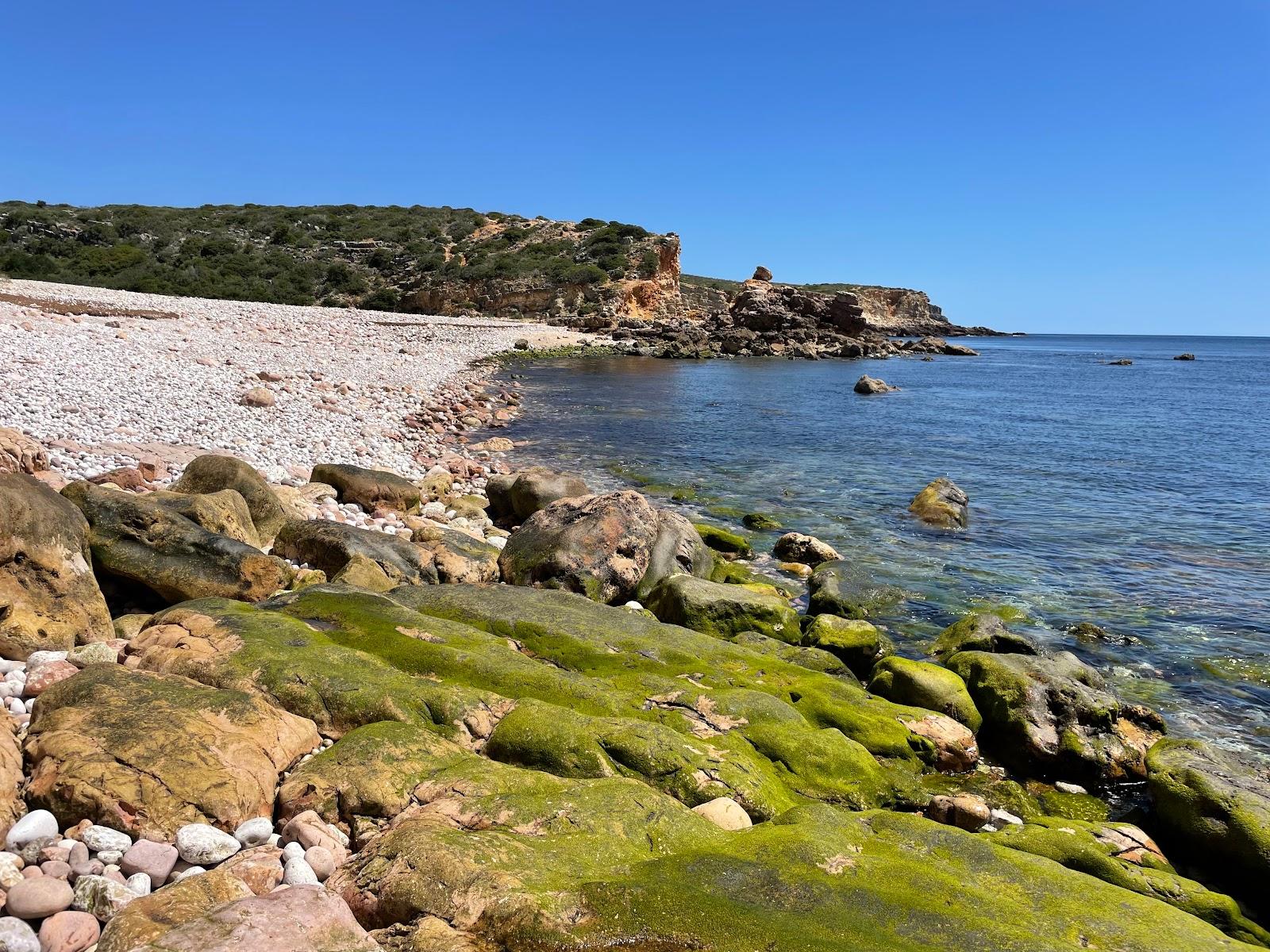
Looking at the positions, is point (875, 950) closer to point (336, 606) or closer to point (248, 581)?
point (336, 606)

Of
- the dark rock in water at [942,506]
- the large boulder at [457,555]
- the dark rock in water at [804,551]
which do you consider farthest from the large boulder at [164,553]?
the dark rock in water at [942,506]

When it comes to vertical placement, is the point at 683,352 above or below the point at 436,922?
above

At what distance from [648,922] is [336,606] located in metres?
4.73

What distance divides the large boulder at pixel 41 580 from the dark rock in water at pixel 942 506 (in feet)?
50.1

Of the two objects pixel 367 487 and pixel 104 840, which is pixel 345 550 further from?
pixel 104 840

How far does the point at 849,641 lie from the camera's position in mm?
9836

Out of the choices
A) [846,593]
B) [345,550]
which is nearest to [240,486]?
[345,550]

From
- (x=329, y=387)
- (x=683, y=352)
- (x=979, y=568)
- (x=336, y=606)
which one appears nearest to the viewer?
(x=336, y=606)

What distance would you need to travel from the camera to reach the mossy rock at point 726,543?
14.4m

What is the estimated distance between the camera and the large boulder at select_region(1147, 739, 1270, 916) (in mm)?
6145

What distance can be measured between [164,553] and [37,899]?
4.74 m

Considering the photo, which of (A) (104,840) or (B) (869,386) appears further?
(B) (869,386)

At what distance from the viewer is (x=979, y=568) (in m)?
14.2

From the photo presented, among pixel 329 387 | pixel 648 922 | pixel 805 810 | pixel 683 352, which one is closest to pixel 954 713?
pixel 805 810
